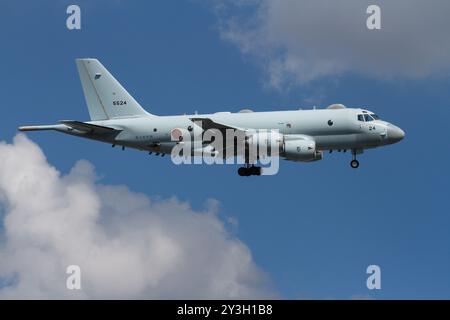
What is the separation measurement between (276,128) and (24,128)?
25493 mm

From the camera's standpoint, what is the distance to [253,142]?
79.1 metres

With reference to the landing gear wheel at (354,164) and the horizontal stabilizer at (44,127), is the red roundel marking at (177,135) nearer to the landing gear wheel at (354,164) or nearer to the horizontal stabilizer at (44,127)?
the horizontal stabilizer at (44,127)

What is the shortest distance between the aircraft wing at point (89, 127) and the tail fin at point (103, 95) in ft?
10.9

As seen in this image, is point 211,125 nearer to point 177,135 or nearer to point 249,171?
point 177,135

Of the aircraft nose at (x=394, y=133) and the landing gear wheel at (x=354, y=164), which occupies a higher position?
the aircraft nose at (x=394, y=133)

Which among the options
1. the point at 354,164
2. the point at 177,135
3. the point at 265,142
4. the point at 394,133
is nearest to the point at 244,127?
the point at 265,142

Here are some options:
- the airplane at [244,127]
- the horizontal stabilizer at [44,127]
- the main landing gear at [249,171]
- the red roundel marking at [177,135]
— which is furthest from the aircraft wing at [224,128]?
the horizontal stabilizer at [44,127]

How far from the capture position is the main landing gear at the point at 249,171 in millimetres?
82438

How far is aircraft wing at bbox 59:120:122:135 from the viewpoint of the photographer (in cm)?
8344

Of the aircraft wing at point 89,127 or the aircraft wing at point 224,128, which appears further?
the aircraft wing at point 89,127

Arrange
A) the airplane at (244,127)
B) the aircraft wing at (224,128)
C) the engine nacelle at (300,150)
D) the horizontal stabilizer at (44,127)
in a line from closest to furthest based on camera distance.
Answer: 1. the aircraft wing at (224,128)
2. the engine nacelle at (300,150)
3. the airplane at (244,127)
4. the horizontal stabilizer at (44,127)
